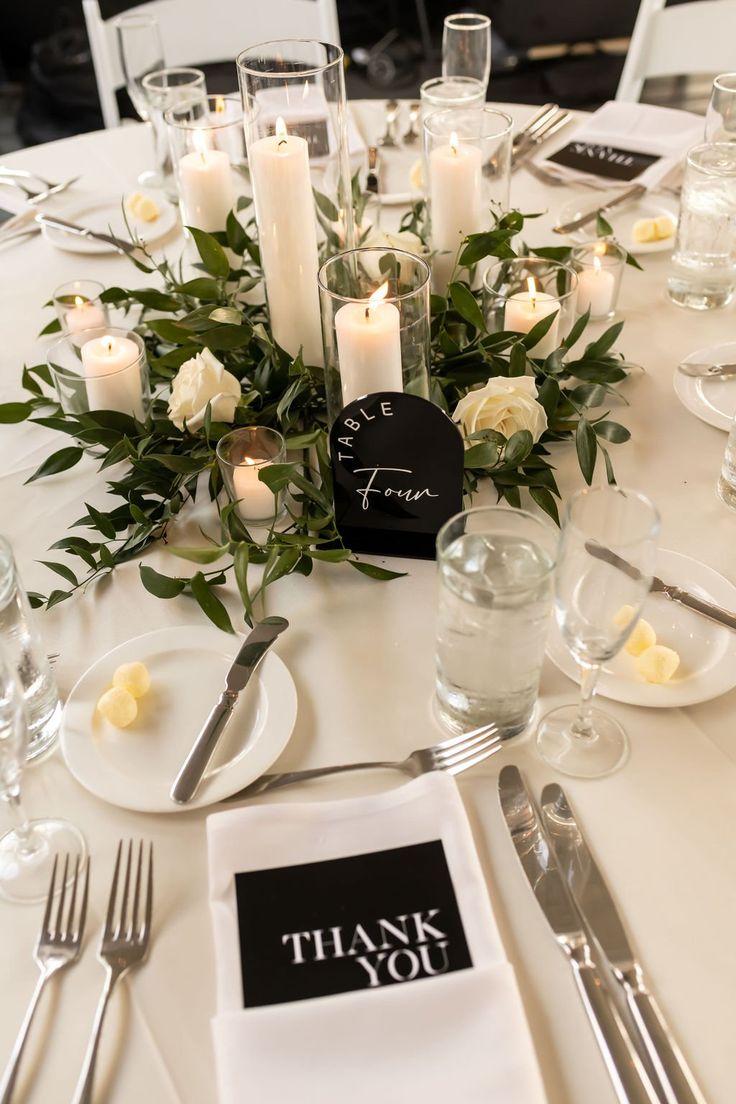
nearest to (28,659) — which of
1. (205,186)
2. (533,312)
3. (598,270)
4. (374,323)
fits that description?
(374,323)

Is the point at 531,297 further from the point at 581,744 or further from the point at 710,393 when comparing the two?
the point at 581,744

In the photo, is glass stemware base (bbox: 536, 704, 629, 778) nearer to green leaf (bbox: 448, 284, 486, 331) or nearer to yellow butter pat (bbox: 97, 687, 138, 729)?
yellow butter pat (bbox: 97, 687, 138, 729)

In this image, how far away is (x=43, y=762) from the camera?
0.87 meters

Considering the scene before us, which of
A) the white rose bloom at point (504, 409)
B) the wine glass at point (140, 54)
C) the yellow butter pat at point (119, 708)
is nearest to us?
the yellow butter pat at point (119, 708)

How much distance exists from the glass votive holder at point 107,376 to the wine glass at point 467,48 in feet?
2.90

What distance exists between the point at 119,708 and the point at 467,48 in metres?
1.42

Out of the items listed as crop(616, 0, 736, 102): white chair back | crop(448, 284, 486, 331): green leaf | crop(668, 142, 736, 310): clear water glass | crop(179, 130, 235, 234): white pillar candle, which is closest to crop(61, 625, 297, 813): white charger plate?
crop(448, 284, 486, 331): green leaf

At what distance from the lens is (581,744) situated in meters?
0.85

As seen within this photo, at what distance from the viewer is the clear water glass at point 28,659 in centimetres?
84

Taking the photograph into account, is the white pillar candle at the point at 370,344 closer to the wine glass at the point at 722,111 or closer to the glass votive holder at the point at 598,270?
the glass votive holder at the point at 598,270

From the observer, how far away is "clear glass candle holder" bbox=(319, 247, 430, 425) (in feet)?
3.35

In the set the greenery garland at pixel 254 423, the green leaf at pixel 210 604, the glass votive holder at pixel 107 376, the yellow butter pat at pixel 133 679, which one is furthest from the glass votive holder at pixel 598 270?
the yellow butter pat at pixel 133 679

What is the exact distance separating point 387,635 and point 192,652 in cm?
20

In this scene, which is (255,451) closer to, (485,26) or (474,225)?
(474,225)
